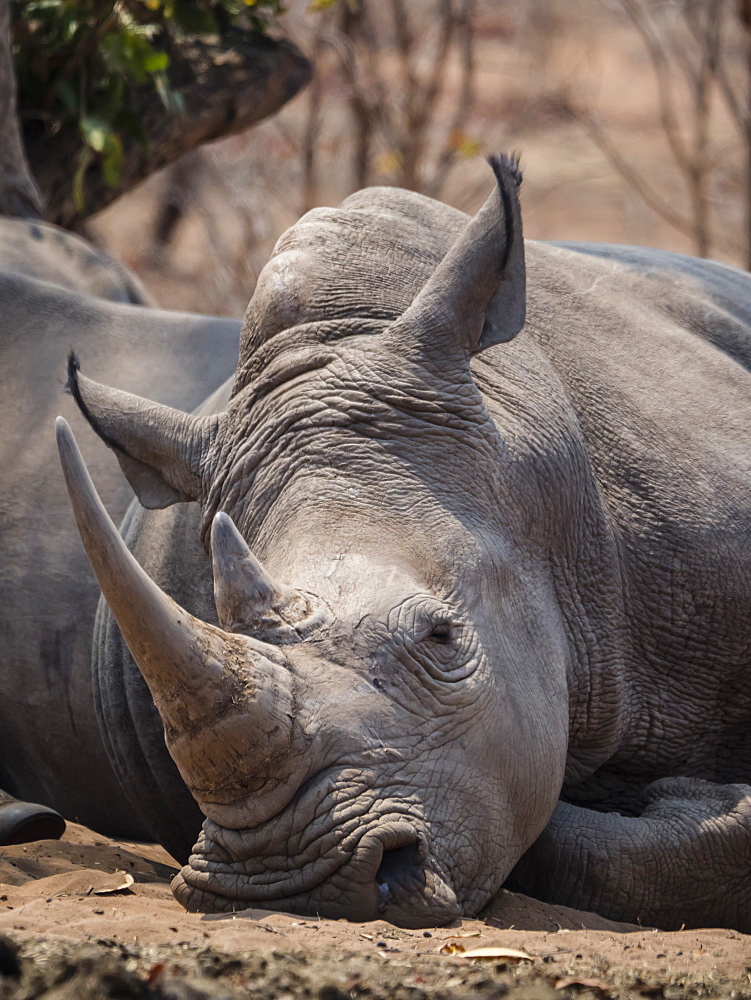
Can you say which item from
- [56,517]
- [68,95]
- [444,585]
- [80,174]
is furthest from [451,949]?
[68,95]

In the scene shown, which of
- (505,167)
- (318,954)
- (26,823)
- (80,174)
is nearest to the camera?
(318,954)

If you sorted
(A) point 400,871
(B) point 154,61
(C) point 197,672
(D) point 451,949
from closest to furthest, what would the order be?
(D) point 451,949, (C) point 197,672, (A) point 400,871, (B) point 154,61

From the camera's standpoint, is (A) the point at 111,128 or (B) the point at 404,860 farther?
(A) the point at 111,128

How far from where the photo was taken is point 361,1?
11.3 metres

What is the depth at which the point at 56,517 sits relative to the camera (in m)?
4.77

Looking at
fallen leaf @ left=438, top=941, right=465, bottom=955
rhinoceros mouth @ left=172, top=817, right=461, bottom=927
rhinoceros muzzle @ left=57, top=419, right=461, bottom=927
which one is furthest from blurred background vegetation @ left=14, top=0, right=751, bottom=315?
fallen leaf @ left=438, top=941, right=465, bottom=955

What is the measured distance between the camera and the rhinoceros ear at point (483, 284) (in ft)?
11.6

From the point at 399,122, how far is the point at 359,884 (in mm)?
10153

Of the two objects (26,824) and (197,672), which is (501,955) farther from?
(26,824)

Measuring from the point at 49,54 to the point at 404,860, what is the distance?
17.2 feet

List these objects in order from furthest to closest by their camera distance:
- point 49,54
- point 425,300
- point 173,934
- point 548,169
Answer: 1. point 548,169
2. point 49,54
3. point 425,300
4. point 173,934

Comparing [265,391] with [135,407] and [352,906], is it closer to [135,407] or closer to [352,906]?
[135,407]

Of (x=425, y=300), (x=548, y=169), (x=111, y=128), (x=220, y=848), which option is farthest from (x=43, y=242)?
(x=548, y=169)

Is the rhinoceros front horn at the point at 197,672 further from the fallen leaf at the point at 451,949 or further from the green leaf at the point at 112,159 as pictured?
the green leaf at the point at 112,159
